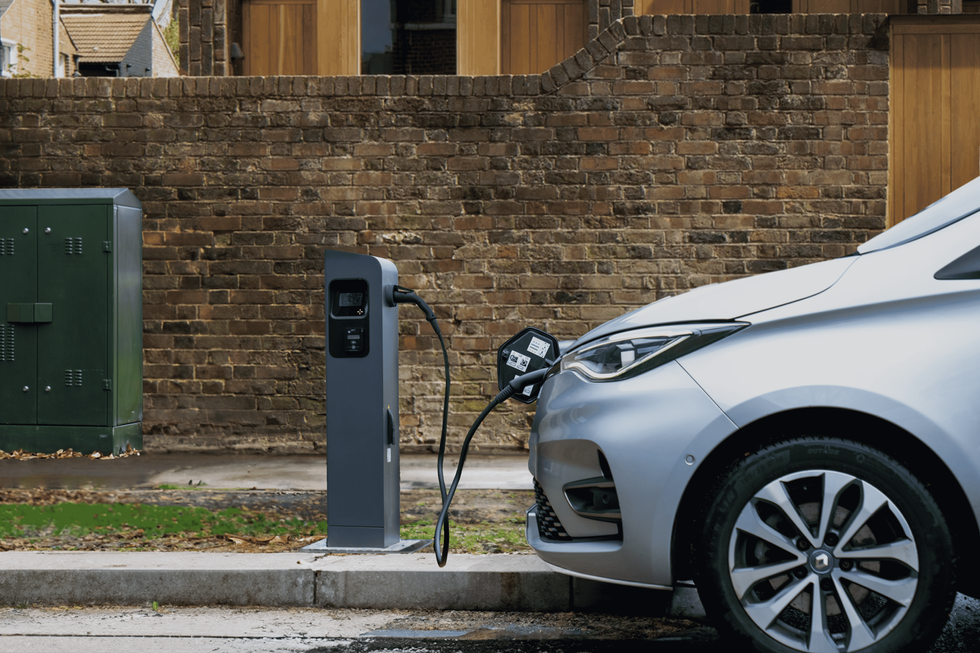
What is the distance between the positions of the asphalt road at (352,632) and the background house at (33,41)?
4021 centimetres

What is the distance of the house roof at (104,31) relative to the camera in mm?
41719

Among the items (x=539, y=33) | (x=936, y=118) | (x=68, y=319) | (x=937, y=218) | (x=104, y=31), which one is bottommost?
(x=68, y=319)

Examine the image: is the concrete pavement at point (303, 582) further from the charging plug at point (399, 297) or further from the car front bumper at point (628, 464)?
the charging plug at point (399, 297)

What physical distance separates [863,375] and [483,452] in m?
5.24

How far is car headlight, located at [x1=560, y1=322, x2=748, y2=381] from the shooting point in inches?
119

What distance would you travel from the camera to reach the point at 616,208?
302 inches

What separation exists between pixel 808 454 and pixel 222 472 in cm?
525

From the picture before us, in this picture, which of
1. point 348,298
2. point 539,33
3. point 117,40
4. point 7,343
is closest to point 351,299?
point 348,298

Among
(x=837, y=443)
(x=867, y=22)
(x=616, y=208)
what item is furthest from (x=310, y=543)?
(x=867, y=22)

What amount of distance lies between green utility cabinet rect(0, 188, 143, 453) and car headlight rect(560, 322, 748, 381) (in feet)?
18.6

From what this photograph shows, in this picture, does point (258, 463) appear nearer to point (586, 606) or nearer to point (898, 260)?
point (586, 606)

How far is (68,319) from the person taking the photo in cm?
782

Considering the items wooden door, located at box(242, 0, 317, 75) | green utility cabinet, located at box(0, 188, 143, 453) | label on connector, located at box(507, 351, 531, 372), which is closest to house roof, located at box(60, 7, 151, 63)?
wooden door, located at box(242, 0, 317, 75)

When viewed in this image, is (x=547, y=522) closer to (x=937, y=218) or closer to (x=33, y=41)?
(x=937, y=218)
